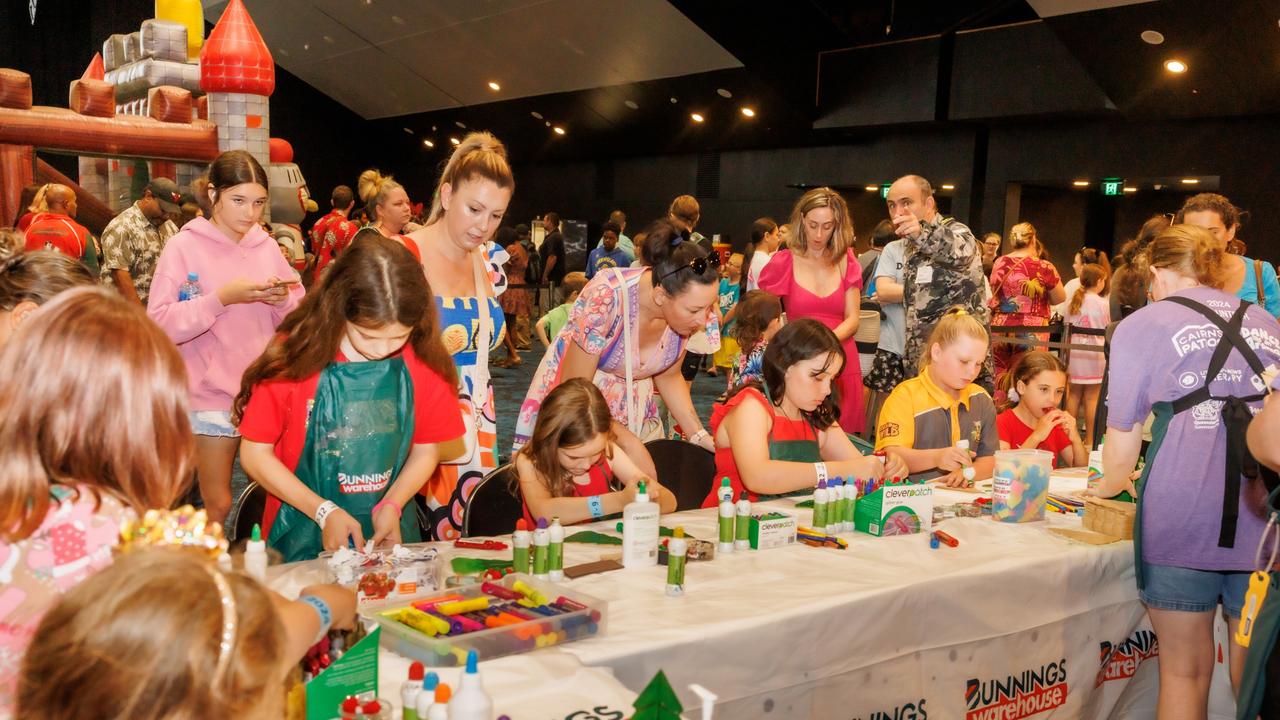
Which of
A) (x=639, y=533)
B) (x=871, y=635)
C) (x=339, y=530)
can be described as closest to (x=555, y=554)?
(x=639, y=533)

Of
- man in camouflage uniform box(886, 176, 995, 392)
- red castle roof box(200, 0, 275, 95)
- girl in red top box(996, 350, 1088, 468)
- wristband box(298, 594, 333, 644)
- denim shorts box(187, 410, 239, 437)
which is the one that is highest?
red castle roof box(200, 0, 275, 95)

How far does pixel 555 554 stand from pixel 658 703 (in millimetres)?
850

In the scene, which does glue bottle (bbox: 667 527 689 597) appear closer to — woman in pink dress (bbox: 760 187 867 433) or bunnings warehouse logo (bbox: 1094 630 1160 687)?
bunnings warehouse logo (bbox: 1094 630 1160 687)

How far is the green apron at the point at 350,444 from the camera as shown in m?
2.35

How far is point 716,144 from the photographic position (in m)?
14.8

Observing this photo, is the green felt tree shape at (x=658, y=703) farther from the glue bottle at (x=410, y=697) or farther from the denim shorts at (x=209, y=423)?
the denim shorts at (x=209, y=423)

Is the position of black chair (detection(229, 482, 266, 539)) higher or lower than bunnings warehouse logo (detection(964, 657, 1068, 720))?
higher

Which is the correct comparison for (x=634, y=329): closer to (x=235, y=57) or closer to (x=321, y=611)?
(x=321, y=611)

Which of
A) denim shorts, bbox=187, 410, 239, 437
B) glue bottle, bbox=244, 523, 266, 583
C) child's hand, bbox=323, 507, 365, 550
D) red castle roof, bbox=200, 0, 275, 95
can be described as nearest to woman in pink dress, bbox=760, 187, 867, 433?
denim shorts, bbox=187, 410, 239, 437

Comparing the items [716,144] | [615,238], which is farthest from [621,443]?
[716,144]

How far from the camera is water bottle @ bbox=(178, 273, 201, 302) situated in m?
3.23

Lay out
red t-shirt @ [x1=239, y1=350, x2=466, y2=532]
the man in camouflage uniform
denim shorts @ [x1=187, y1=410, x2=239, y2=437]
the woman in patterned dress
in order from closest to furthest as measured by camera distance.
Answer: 1. red t-shirt @ [x1=239, y1=350, x2=466, y2=532]
2. the woman in patterned dress
3. denim shorts @ [x1=187, y1=410, x2=239, y2=437]
4. the man in camouflage uniform

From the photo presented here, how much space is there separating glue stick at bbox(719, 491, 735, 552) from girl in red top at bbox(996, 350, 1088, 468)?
182cm

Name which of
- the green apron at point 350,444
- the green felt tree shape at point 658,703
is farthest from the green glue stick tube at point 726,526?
the green felt tree shape at point 658,703
